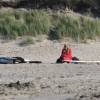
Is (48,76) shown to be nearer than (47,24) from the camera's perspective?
Yes

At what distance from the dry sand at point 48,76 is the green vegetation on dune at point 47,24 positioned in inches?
54.7

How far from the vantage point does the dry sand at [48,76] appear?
14148 mm

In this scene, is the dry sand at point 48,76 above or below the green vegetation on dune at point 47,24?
below

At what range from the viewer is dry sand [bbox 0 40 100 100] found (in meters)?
14.1

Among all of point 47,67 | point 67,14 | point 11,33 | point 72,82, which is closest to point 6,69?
point 47,67

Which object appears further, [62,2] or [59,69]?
[62,2]

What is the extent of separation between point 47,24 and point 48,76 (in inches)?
507

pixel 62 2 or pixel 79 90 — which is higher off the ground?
pixel 62 2

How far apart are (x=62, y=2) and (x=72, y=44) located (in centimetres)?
530

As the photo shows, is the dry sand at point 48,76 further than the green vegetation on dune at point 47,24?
No

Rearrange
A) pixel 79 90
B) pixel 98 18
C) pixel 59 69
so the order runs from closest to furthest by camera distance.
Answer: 1. pixel 79 90
2. pixel 59 69
3. pixel 98 18

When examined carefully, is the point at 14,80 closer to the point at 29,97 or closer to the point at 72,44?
the point at 29,97

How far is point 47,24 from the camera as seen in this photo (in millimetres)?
31016

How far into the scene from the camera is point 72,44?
29094 mm
